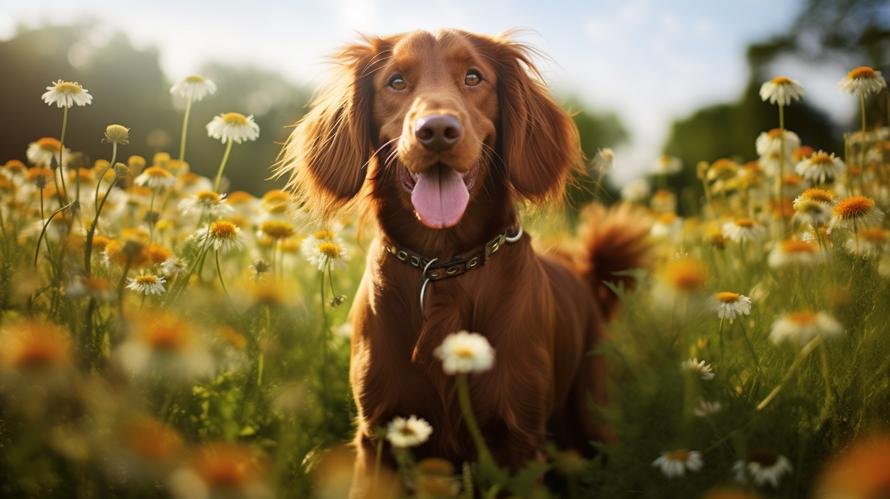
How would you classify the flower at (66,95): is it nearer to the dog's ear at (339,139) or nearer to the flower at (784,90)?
the dog's ear at (339,139)

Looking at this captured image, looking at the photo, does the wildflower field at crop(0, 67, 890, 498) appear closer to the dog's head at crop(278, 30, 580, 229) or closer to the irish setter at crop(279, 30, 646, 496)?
the irish setter at crop(279, 30, 646, 496)

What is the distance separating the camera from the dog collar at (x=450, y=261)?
2424 millimetres

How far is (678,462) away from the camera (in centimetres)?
167

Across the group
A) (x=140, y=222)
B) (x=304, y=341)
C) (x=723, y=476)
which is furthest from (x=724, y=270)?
(x=140, y=222)

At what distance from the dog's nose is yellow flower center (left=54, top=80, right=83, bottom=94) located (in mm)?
1143

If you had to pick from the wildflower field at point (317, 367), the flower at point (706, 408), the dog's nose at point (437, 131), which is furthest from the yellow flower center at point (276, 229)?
the flower at point (706, 408)

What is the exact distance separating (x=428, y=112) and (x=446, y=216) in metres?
0.34

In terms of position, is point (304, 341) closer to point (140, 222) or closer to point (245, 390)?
point (245, 390)

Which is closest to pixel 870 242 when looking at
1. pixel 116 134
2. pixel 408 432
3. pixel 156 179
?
pixel 408 432

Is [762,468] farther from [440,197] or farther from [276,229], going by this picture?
[276,229]

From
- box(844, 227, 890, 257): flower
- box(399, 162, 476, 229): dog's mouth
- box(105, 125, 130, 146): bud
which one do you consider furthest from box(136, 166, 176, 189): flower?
box(844, 227, 890, 257): flower

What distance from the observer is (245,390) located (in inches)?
93.2

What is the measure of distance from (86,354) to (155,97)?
7.55 metres

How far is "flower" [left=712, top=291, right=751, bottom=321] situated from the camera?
2.12 m
